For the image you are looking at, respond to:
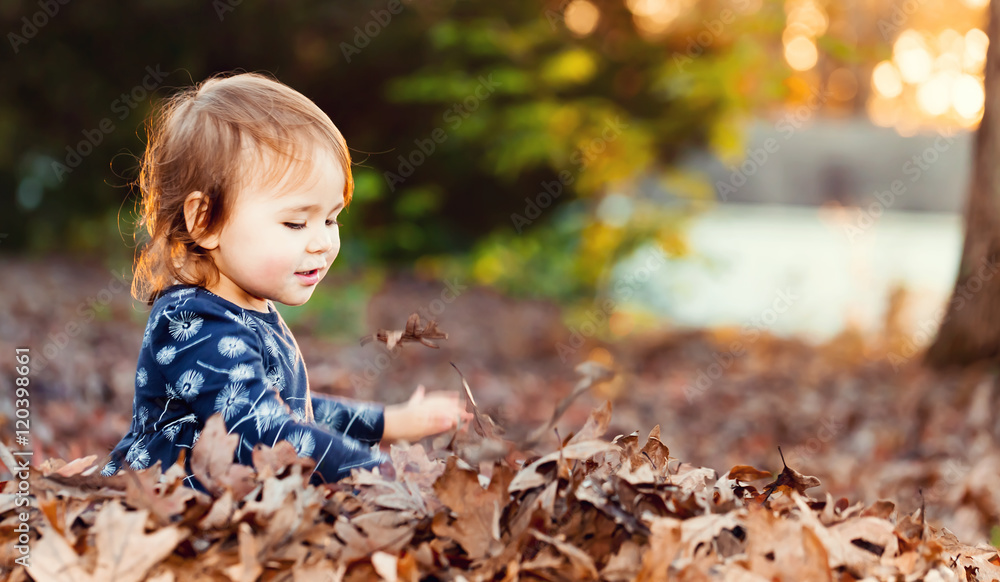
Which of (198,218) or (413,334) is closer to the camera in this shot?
(413,334)

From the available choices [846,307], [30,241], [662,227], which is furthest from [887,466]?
[30,241]

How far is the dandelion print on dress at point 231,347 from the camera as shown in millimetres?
1737

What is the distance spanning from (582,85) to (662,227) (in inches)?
70.5

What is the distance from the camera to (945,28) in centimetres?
2153

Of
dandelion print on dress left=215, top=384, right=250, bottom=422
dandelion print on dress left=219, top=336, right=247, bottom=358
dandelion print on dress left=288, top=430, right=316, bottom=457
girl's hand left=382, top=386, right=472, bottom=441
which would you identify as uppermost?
dandelion print on dress left=219, top=336, right=247, bottom=358

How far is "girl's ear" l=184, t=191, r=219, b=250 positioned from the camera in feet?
6.11

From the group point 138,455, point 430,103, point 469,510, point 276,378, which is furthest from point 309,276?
point 430,103

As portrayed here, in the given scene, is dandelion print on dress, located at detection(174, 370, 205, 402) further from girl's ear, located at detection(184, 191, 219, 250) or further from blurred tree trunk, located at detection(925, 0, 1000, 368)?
blurred tree trunk, located at detection(925, 0, 1000, 368)

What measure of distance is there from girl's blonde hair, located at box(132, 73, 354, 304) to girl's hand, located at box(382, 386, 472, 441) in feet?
1.76

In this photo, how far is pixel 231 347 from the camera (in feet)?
5.74

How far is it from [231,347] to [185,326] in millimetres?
131

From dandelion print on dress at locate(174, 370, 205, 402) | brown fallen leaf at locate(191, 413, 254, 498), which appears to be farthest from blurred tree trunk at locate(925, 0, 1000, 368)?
brown fallen leaf at locate(191, 413, 254, 498)

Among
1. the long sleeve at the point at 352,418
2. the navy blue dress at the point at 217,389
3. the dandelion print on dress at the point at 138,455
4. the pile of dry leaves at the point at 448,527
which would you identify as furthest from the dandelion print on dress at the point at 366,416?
the pile of dry leaves at the point at 448,527

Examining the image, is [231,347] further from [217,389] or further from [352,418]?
[352,418]
